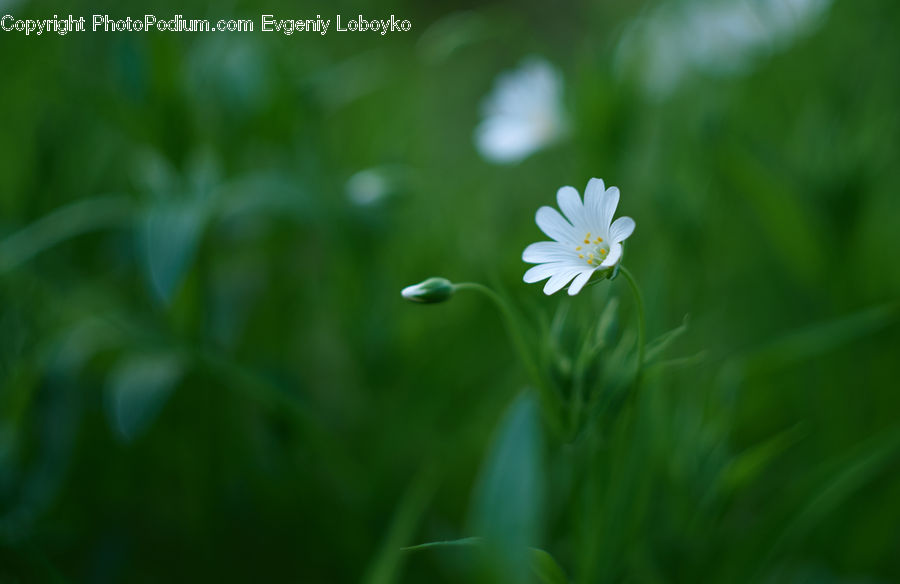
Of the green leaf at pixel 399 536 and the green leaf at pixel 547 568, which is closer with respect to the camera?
the green leaf at pixel 547 568

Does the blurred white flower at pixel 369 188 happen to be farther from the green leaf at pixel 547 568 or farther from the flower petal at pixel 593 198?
the green leaf at pixel 547 568

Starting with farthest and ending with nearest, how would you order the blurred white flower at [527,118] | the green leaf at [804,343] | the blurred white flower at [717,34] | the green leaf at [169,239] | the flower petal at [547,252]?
the blurred white flower at [717,34] < the blurred white flower at [527,118] < the green leaf at [804,343] < the green leaf at [169,239] < the flower petal at [547,252]

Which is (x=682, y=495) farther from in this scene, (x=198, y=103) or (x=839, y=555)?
(x=198, y=103)

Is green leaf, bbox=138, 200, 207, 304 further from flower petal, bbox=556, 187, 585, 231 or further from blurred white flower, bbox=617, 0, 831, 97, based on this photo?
blurred white flower, bbox=617, 0, 831, 97

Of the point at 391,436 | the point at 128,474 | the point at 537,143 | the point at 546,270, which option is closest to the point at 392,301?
the point at 391,436

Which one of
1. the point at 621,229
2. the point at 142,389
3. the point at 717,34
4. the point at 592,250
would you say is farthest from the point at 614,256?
the point at 717,34

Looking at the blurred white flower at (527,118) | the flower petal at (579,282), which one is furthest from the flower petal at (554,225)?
the blurred white flower at (527,118)

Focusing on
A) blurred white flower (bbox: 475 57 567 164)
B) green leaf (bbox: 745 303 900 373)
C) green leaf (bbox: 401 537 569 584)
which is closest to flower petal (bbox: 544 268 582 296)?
green leaf (bbox: 401 537 569 584)

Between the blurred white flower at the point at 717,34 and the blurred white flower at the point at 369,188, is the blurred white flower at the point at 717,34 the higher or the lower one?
the higher one
